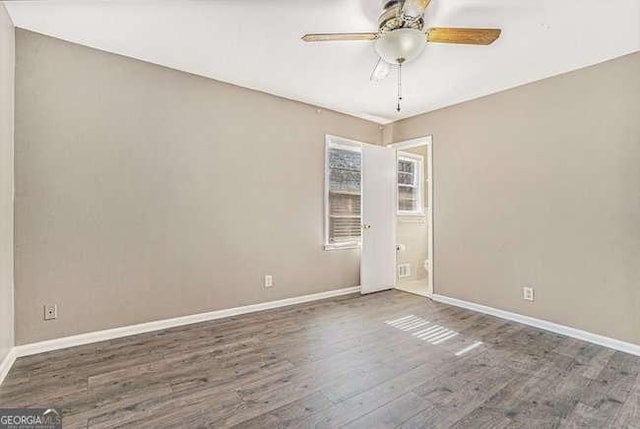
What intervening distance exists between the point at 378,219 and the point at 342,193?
64cm

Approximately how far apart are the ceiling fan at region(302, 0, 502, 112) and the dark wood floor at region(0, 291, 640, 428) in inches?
88.0

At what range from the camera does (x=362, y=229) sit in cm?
429

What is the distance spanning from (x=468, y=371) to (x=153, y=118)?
3.38m

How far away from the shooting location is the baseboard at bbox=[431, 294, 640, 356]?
259 centimetres

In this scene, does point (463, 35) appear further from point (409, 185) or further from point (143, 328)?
point (143, 328)

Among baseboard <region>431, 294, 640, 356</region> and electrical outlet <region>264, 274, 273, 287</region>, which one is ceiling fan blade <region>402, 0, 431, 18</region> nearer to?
electrical outlet <region>264, 274, 273, 287</region>

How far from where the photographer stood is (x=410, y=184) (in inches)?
210

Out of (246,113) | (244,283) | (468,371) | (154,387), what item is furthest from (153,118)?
(468,371)

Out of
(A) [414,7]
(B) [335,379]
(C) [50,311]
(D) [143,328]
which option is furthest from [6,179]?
(A) [414,7]

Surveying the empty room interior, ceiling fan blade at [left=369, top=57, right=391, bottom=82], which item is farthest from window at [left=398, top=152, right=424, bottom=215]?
ceiling fan blade at [left=369, top=57, right=391, bottom=82]

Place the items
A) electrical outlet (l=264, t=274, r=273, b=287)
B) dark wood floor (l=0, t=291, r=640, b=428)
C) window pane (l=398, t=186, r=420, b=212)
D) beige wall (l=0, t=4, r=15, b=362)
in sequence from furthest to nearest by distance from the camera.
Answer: window pane (l=398, t=186, r=420, b=212), electrical outlet (l=264, t=274, r=273, b=287), beige wall (l=0, t=4, r=15, b=362), dark wood floor (l=0, t=291, r=640, b=428)

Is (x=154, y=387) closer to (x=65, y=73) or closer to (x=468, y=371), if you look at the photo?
(x=468, y=371)

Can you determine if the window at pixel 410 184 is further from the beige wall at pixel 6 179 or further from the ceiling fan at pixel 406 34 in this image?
the beige wall at pixel 6 179

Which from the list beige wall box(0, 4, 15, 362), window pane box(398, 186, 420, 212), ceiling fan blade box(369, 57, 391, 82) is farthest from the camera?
window pane box(398, 186, 420, 212)
